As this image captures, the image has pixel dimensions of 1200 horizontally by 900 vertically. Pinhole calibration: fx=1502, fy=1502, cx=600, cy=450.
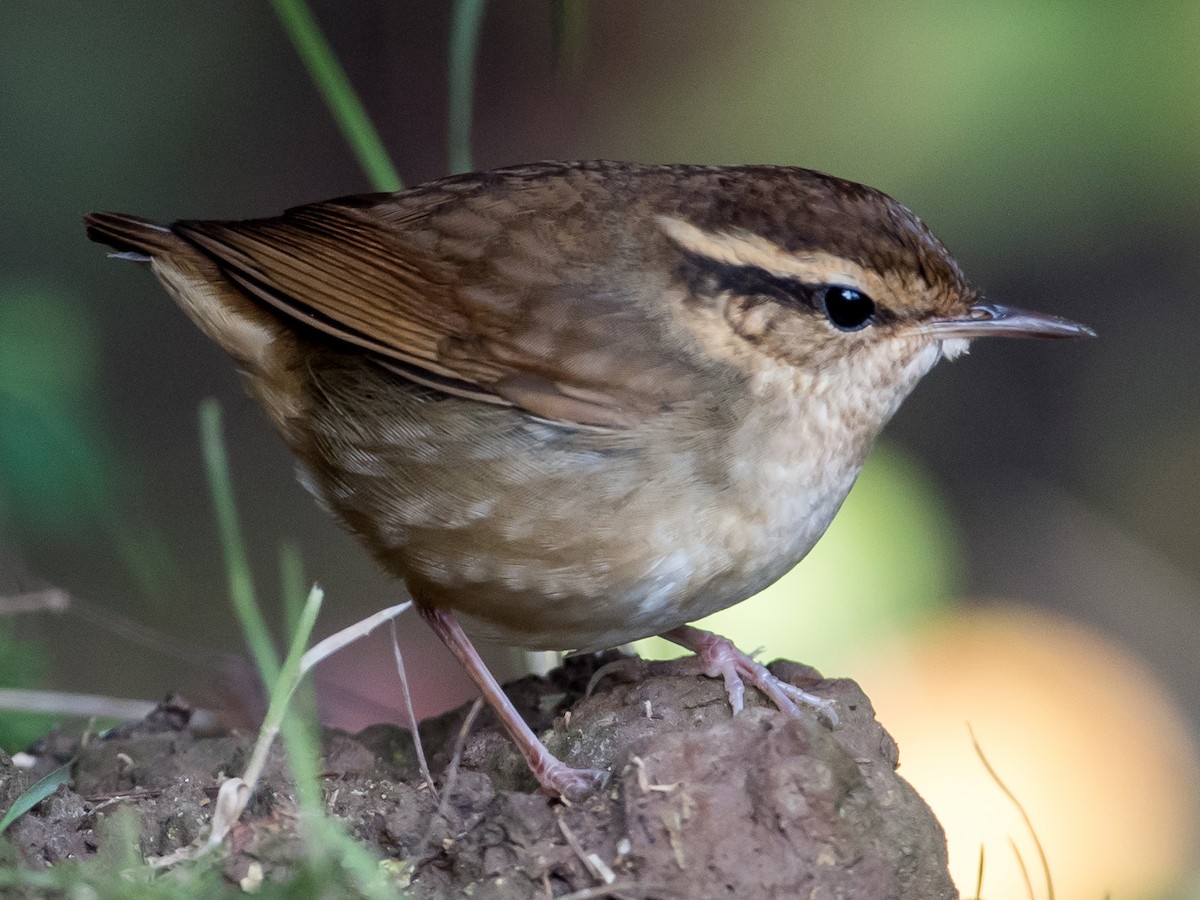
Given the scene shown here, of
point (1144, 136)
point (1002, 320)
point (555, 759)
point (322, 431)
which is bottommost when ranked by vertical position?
point (555, 759)

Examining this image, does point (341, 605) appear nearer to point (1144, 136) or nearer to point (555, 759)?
point (555, 759)

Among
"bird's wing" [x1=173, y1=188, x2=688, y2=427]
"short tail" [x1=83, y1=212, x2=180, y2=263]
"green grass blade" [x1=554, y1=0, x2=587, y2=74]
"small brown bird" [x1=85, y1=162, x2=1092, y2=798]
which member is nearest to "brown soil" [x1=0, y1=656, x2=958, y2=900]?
"small brown bird" [x1=85, y1=162, x2=1092, y2=798]

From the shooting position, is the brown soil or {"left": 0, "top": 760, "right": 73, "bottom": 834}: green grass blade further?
{"left": 0, "top": 760, "right": 73, "bottom": 834}: green grass blade

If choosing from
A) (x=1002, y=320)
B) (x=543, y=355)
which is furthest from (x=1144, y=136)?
(x=543, y=355)

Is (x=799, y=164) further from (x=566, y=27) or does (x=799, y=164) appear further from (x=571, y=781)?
(x=571, y=781)

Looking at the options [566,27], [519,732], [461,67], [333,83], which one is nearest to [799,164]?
[566,27]

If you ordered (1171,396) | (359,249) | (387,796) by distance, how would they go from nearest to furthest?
(387,796)
(359,249)
(1171,396)

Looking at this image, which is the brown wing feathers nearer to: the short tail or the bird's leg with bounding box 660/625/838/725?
the short tail

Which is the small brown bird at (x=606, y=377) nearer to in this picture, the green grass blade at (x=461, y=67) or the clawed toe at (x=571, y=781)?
the clawed toe at (x=571, y=781)
